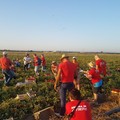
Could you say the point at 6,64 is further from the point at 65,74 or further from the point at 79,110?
the point at 79,110

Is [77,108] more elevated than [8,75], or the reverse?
[77,108]

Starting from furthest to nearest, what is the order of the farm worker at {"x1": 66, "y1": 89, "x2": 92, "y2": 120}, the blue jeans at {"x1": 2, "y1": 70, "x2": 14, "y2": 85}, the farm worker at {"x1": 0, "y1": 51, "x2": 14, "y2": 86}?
the blue jeans at {"x1": 2, "y1": 70, "x2": 14, "y2": 85} → the farm worker at {"x1": 0, "y1": 51, "x2": 14, "y2": 86} → the farm worker at {"x1": 66, "y1": 89, "x2": 92, "y2": 120}

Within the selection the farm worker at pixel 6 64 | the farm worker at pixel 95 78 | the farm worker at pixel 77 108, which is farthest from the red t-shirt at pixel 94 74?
the farm worker at pixel 6 64

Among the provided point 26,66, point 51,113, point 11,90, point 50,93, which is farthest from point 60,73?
point 26,66

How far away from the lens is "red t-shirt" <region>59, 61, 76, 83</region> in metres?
7.79

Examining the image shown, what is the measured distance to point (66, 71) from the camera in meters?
7.86

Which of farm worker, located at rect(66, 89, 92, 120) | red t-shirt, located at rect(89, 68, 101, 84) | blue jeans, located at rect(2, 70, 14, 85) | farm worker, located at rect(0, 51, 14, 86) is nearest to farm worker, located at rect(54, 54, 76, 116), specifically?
red t-shirt, located at rect(89, 68, 101, 84)

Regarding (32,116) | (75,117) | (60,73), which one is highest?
(60,73)

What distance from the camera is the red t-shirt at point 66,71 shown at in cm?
779

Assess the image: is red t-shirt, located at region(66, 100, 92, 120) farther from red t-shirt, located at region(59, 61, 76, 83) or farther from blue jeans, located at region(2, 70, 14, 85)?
blue jeans, located at region(2, 70, 14, 85)

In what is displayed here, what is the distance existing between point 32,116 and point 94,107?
7.98 ft

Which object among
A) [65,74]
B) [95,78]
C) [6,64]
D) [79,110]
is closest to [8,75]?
[6,64]

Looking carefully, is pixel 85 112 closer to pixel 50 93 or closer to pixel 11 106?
pixel 11 106

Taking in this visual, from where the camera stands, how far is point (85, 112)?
203 inches
